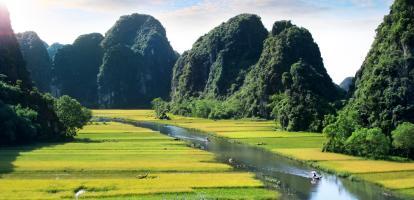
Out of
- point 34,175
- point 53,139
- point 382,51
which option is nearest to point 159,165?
point 34,175

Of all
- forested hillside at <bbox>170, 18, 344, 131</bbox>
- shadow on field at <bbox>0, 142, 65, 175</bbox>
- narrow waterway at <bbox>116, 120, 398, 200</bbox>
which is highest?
forested hillside at <bbox>170, 18, 344, 131</bbox>

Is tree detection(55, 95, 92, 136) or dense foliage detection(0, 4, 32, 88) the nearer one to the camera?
tree detection(55, 95, 92, 136)

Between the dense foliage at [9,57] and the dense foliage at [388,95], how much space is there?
44.2 m

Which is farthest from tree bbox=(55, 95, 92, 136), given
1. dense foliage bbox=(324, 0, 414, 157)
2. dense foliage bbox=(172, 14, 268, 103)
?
dense foliage bbox=(172, 14, 268, 103)

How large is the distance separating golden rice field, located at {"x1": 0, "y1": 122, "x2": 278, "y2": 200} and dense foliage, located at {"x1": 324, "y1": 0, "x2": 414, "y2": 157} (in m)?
15.3

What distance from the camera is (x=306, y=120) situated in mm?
86375

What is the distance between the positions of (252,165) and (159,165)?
8.49m

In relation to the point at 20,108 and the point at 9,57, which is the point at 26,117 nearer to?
the point at 20,108

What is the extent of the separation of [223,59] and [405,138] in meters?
108

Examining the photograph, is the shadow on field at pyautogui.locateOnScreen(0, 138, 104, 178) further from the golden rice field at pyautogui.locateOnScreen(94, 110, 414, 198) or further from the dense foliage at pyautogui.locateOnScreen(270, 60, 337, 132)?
the dense foliage at pyautogui.locateOnScreen(270, 60, 337, 132)

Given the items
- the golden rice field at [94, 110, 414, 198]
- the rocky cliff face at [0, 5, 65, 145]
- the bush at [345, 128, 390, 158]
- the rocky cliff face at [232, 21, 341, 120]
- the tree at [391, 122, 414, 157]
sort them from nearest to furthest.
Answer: the golden rice field at [94, 110, 414, 198] < the tree at [391, 122, 414, 157] < the bush at [345, 128, 390, 158] < the rocky cliff face at [0, 5, 65, 145] < the rocky cliff face at [232, 21, 341, 120]

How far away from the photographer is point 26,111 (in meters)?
65.2

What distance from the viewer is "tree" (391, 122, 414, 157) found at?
49.7 meters

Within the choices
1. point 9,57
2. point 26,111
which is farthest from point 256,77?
point 26,111
